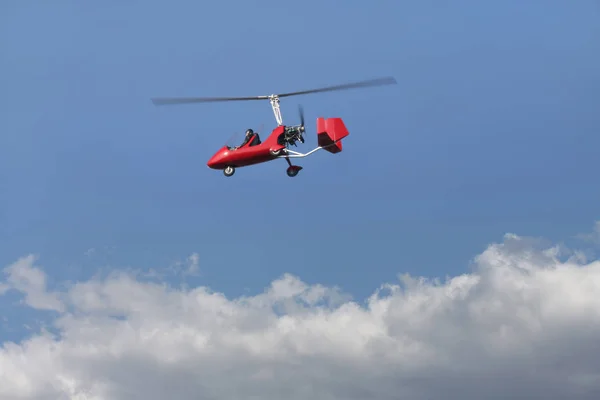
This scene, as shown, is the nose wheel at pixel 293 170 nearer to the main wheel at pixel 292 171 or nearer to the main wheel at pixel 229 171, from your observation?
the main wheel at pixel 292 171

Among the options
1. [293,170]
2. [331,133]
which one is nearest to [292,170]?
[293,170]

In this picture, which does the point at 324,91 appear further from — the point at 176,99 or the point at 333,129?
the point at 176,99

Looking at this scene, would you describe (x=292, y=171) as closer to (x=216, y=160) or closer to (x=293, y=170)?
(x=293, y=170)

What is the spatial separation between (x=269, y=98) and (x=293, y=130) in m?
4.93

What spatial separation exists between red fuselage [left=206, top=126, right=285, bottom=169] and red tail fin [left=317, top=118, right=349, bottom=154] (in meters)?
4.78

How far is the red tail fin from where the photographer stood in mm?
85000

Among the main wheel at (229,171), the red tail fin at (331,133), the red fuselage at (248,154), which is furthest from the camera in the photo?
the main wheel at (229,171)

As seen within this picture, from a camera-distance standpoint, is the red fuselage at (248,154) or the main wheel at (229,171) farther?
the main wheel at (229,171)

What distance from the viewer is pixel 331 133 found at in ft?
280

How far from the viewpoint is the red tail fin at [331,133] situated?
85.0 metres

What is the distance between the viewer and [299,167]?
8838cm

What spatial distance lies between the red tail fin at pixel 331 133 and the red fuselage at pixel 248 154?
4.78 m

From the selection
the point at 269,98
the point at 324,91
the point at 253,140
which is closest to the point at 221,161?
the point at 253,140

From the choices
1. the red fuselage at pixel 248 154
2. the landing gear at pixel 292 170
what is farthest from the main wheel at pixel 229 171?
the landing gear at pixel 292 170
